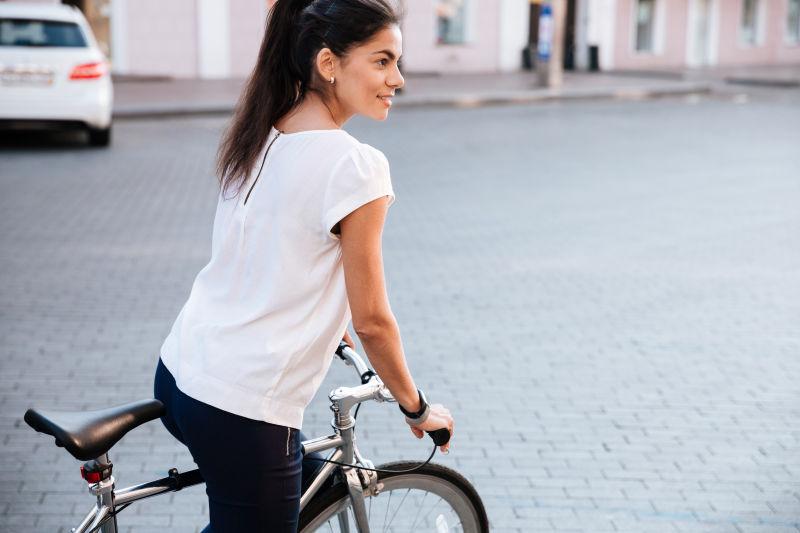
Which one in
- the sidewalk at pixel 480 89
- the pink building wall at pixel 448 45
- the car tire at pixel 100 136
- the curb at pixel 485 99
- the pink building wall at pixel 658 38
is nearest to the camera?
the car tire at pixel 100 136

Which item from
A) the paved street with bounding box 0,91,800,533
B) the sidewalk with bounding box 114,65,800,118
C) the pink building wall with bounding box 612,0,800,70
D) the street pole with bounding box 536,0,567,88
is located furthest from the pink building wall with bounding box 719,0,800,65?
the paved street with bounding box 0,91,800,533

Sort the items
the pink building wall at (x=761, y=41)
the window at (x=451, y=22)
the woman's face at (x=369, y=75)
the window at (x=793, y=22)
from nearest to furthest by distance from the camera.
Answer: the woman's face at (x=369, y=75)
the window at (x=451, y=22)
the pink building wall at (x=761, y=41)
the window at (x=793, y=22)

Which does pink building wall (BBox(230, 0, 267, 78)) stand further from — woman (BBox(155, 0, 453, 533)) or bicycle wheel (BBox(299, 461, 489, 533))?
woman (BBox(155, 0, 453, 533))

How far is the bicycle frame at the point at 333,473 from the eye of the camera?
2.27 m

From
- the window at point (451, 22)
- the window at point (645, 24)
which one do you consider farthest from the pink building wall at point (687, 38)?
the window at point (451, 22)

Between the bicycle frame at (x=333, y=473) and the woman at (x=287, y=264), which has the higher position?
the woman at (x=287, y=264)

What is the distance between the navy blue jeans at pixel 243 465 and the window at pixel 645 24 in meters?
32.4

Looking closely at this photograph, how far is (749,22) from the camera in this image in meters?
36.0

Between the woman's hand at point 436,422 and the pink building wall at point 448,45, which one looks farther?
the pink building wall at point 448,45

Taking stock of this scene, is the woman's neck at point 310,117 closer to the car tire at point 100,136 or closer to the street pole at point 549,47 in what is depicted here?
the car tire at point 100,136

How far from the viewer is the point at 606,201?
10.5m

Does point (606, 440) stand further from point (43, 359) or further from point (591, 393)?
point (43, 359)

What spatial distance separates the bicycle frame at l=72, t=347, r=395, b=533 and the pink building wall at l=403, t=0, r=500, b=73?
2633cm

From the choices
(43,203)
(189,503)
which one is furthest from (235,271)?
(43,203)
